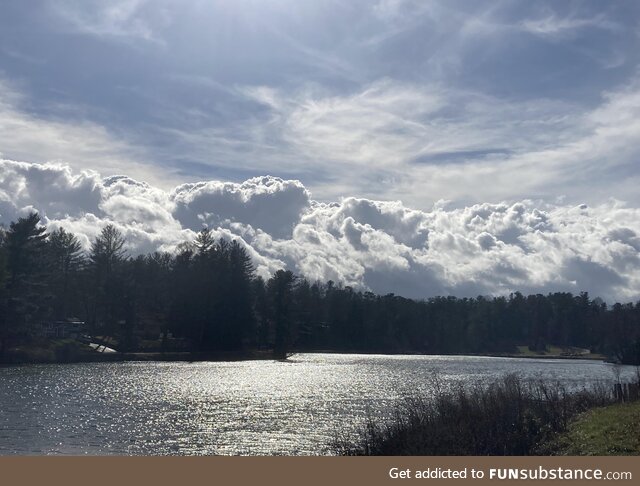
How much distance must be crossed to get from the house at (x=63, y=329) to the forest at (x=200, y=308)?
193 centimetres

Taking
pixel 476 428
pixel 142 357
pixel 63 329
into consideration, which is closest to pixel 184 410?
pixel 476 428

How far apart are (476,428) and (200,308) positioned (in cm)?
9043

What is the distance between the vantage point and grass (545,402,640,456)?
20312mm

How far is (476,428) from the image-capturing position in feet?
80.6

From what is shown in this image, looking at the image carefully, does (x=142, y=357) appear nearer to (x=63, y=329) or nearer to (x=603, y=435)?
(x=63, y=329)

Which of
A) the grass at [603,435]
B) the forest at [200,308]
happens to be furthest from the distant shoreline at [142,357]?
the grass at [603,435]

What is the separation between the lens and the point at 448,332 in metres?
176

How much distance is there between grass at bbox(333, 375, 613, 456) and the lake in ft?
13.0

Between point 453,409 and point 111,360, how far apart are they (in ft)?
238

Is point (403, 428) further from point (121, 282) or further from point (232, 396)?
point (121, 282)

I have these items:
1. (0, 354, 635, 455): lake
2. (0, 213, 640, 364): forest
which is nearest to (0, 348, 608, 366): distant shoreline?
(0, 213, 640, 364): forest

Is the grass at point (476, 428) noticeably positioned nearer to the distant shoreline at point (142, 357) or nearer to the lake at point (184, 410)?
the lake at point (184, 410)

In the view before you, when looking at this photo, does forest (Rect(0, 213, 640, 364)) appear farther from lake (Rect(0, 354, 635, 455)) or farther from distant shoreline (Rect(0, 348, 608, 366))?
lake (Rect(0, 354, 635, 455))

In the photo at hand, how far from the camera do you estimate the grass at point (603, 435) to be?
2031 centimetres
